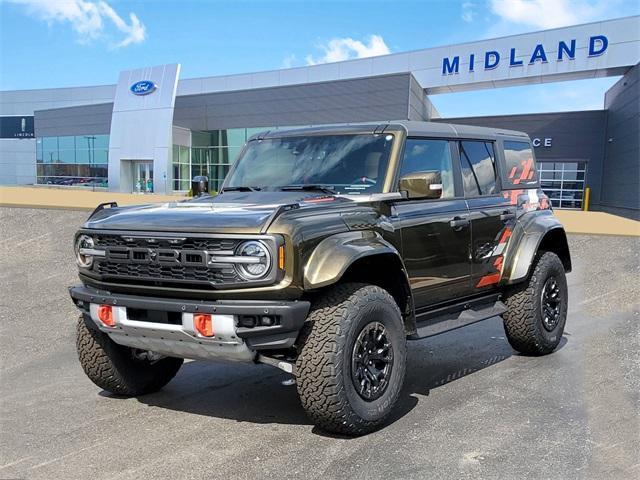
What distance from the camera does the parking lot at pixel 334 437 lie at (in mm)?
3490

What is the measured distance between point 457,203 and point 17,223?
880cm

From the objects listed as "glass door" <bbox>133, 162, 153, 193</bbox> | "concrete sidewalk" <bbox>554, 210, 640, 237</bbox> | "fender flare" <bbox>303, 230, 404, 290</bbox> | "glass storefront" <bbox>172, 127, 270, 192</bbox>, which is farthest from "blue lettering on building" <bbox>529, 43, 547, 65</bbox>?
"fender flare" <bbox>303, 230, 404, 290</bbox>

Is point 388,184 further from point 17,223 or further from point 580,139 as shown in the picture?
point 580,139

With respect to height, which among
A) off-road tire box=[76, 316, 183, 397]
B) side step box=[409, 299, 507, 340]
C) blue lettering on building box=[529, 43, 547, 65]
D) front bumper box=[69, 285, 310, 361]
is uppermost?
blue lettering on building box=[529, 43, 547, 65]

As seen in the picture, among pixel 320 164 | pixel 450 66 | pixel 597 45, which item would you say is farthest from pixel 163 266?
pixel 450 66

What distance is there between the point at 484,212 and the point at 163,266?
9.85ft

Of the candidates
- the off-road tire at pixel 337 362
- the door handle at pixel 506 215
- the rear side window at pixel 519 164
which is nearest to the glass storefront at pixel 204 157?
the rear side window at pixel 519 164

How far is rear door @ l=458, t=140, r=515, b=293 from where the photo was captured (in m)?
5.34

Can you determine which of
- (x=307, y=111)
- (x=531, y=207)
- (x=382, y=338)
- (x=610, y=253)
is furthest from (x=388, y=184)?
(x=307, y=111)

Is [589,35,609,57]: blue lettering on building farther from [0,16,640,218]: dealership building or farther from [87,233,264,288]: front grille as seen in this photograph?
[87,233,264,288]: front grille

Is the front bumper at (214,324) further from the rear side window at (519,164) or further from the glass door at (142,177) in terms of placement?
the glass door at (142,177)

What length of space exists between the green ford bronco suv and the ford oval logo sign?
36980 millimetres

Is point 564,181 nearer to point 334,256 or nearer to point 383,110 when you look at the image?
point 383,110

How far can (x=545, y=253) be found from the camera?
242 inches
